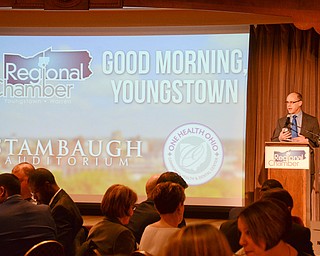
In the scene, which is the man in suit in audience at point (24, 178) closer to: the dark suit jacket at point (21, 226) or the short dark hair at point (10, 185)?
the short dark hair at point (10, 185)

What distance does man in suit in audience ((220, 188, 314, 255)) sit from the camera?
355cm

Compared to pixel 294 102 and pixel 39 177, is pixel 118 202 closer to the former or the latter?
pixel 39 177

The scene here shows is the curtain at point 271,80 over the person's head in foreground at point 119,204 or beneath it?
over

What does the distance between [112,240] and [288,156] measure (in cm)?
359

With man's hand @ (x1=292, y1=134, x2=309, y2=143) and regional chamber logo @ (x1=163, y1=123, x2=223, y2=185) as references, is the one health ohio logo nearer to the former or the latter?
man's hand @ (x1=292, y1=134, x2=309, y2=143)

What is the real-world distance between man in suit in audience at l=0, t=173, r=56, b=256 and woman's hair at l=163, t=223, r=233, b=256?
2.18 meters

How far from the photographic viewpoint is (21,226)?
395 cm

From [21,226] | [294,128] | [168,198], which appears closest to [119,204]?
[168,198]

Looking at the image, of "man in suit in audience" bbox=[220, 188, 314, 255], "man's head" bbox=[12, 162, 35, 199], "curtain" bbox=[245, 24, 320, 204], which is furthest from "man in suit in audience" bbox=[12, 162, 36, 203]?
"curtain" bbox=[245, 24, 320, 204]

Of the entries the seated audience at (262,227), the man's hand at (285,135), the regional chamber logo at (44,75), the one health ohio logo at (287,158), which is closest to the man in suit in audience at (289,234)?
the seated audience at (262,227)

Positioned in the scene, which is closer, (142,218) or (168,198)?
(168,198)

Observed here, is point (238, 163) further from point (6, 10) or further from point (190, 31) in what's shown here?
point (6, 10)

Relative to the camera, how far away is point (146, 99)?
29.2 ft

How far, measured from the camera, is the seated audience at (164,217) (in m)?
3.74
